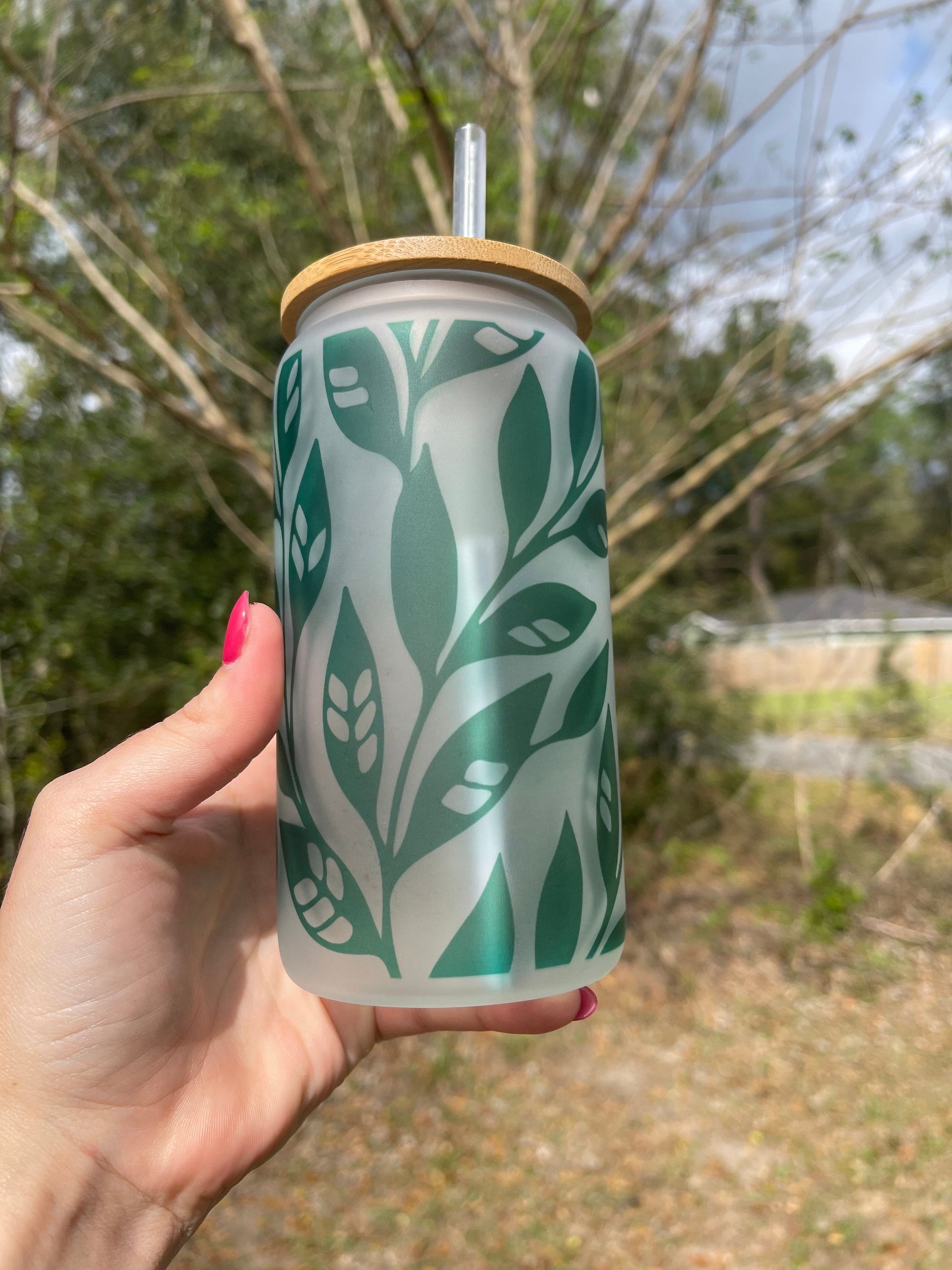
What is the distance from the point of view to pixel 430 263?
916mm

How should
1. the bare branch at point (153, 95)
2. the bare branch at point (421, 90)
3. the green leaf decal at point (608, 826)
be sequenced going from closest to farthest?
1. the green leaf decal at point (608, 826)
2. the bare branch at point (421, 90)
3. the bare branch at point (153, 95)

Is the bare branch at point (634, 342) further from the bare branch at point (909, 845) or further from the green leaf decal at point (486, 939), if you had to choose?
the bare branch at point (909, 845)

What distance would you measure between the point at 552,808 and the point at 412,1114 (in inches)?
123

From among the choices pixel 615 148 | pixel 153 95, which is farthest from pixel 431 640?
pixel 615 148

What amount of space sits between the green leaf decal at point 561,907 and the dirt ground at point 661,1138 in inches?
99.5

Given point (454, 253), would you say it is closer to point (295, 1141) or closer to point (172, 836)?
point (172, 836)

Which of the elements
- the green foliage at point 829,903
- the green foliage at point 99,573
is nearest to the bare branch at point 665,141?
the green foliage at point 99,573

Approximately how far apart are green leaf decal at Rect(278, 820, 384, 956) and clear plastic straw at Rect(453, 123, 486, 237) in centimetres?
77

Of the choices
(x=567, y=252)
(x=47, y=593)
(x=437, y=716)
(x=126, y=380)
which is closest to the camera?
(x=437, y=716)

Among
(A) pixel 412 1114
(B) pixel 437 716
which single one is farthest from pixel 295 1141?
(B) pixel 437 716

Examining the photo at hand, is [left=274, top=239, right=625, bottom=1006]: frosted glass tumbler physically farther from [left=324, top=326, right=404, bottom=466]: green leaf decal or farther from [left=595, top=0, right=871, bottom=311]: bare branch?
[left=595, top=0, right=871, bottom=311]: bare branch

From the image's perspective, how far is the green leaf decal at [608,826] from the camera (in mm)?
983

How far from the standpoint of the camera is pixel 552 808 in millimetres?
931

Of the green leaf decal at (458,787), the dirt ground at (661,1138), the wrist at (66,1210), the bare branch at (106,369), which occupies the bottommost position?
the dirt ground at (661,1138)
